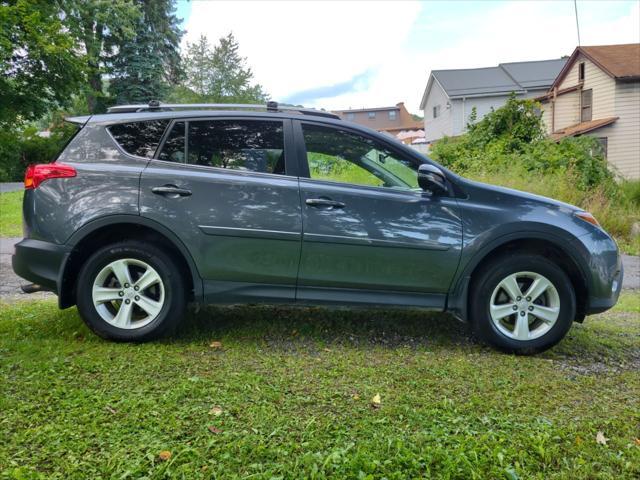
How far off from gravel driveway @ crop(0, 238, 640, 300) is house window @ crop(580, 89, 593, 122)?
48.9 feet

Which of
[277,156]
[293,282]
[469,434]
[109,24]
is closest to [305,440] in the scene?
[469,434]

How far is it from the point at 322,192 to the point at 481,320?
5.01 ft

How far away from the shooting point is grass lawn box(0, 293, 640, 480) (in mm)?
2289

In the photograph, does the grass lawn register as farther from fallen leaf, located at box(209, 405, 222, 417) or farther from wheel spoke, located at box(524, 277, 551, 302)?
wheel spoke, located at box(524, 277, 551, 302)

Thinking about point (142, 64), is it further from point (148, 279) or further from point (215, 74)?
point (148, 279)

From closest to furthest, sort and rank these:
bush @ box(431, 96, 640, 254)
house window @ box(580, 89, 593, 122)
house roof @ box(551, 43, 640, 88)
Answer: bush @ box(431, 96, 640, 254) → house roof @ box(551, 43, 640, 88) → house window @ box(580, 89, 593, 122)

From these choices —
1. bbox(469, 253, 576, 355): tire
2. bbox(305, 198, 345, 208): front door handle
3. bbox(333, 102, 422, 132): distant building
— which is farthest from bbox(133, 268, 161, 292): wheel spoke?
bbox(333, 102, 422, 132): distant building

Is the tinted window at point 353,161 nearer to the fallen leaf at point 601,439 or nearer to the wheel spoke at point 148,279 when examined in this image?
the wheel spoke at point 148,279

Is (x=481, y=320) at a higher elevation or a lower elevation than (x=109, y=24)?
lower

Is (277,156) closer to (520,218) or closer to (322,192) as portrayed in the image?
(322,192)

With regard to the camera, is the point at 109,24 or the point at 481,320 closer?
the point at 481,320

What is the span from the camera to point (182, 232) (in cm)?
368

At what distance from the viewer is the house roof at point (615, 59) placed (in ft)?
68.0

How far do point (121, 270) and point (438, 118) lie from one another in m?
34.1
